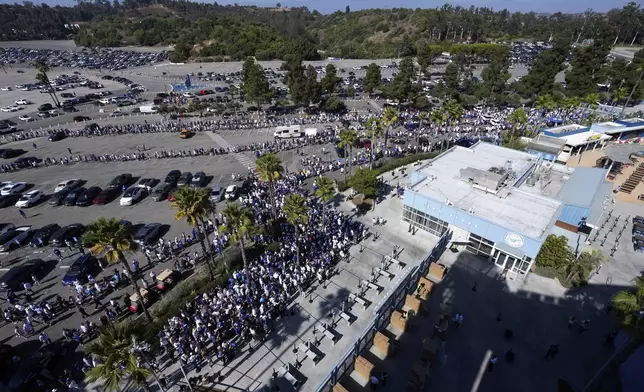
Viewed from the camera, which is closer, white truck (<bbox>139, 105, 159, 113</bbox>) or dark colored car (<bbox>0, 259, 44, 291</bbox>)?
dark colored car (<bbox>0, 259, 44, 291</bbox>)

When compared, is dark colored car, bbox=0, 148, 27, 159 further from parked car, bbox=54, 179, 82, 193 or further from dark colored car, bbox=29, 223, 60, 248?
dark colored car, bbox=29, 223, 60, 248

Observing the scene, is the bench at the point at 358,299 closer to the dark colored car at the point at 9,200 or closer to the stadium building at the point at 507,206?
the stadium building at the point at 507,206

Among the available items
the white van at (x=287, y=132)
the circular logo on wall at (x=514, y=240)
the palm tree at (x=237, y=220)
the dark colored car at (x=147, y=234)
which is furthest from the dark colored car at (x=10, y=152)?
the circular logo on wall at (x=514, y=240)

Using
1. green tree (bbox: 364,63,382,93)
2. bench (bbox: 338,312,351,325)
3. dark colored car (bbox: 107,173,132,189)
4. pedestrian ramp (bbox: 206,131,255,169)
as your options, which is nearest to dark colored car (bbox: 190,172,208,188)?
pedestrian ramp (bbox: 206,131,255,169)

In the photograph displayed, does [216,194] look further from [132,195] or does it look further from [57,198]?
[57,198]

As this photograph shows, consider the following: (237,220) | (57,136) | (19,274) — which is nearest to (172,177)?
(19,274)
